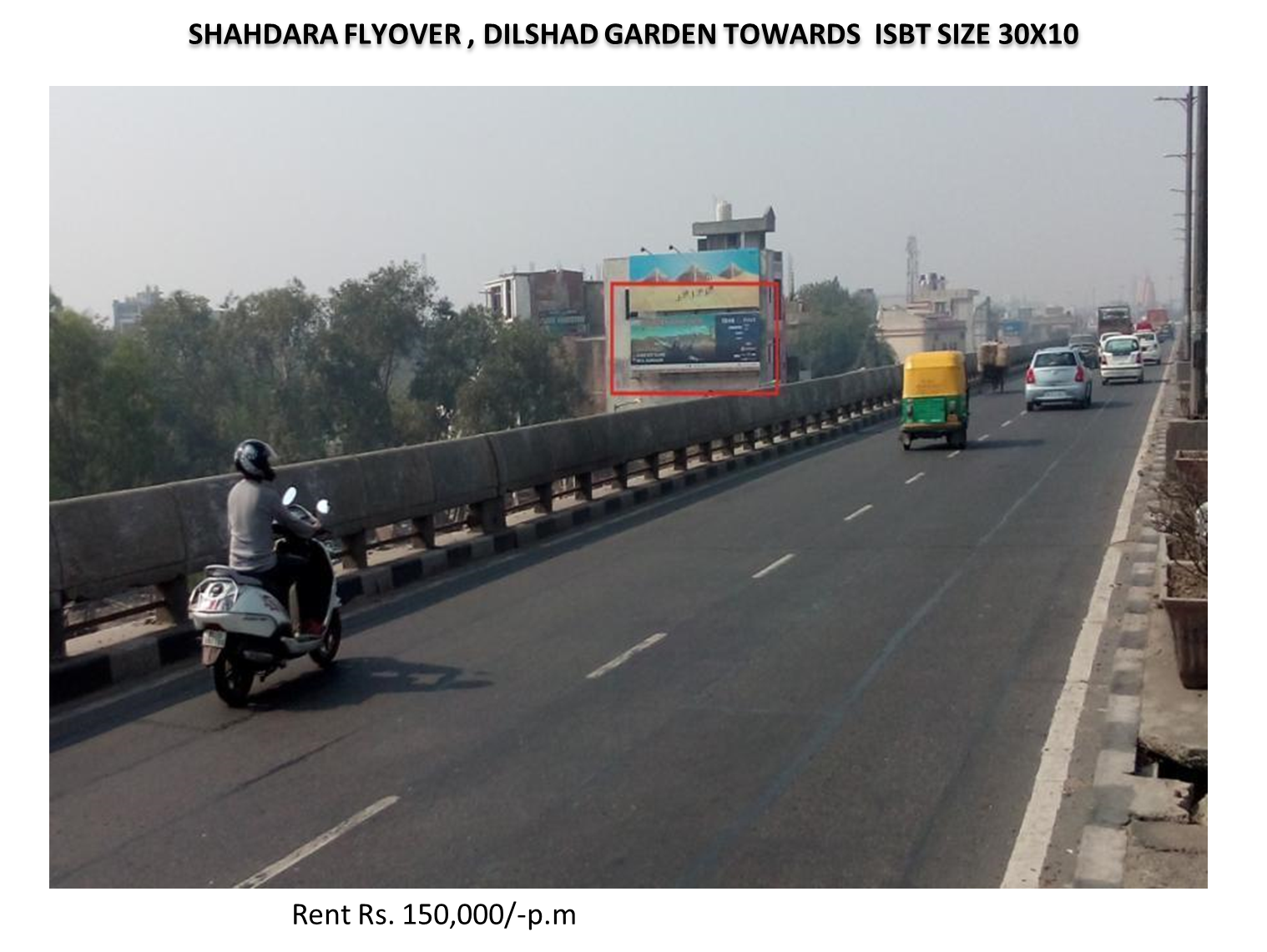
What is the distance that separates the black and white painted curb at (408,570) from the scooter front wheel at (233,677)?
1124mm

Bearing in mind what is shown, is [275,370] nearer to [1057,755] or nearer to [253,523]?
[253,523]

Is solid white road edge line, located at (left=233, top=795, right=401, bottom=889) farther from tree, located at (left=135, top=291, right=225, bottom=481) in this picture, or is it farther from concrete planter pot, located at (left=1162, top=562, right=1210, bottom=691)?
tree, located at (left=135, top=291, right=225, bottom=481)

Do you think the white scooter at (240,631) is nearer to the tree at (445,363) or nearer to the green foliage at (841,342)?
the tree at (445,363)

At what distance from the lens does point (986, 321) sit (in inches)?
6885

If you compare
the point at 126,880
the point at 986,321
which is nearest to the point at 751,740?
the point at 126,880

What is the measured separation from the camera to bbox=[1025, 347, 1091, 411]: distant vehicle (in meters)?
40.0

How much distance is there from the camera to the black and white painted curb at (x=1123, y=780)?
598cm

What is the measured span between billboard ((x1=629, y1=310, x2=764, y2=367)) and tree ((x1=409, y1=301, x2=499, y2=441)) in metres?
21.9

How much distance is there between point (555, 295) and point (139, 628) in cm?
6516

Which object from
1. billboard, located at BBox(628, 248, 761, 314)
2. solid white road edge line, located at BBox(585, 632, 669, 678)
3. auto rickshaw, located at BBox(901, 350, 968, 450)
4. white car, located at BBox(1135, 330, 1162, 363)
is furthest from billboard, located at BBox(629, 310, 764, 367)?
solid white road edge line, located at BBox(585, 632, 669, 678)

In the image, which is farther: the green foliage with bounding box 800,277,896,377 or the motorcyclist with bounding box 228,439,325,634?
the green foliage with bounding box 800,277,896,377

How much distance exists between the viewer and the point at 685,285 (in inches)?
2862

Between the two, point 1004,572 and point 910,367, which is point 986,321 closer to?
point 910,367

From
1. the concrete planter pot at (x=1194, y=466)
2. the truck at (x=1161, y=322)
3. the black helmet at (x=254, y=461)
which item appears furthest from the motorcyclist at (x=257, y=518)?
the truck at (x=1161, y=322)
